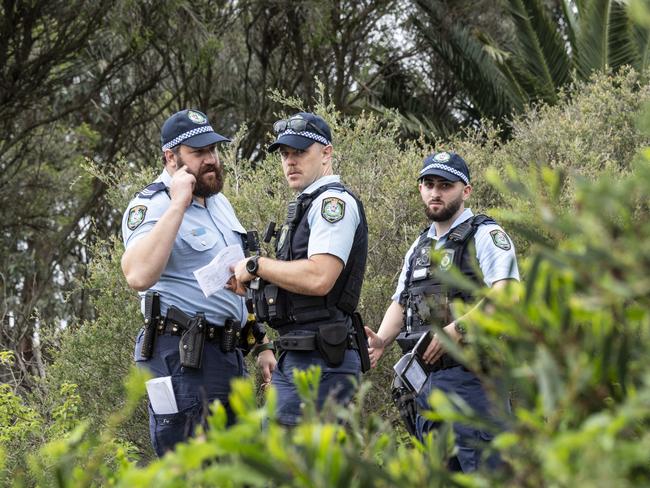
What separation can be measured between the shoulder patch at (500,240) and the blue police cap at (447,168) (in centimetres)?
42

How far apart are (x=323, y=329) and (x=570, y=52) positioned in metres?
11.5

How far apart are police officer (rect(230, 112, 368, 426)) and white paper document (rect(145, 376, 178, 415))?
40 cm

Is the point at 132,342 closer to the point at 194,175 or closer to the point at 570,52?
the point at 194,175

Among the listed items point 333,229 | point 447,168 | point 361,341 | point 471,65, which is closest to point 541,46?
point 471,65

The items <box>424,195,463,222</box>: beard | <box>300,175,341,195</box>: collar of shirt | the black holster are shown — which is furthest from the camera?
<box>424,195,463,222</box>: beard

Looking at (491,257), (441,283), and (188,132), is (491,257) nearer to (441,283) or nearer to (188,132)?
(441,283)

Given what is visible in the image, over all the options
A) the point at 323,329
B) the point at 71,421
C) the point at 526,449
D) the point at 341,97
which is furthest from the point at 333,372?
the point at 341,97

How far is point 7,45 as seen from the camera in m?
11.3

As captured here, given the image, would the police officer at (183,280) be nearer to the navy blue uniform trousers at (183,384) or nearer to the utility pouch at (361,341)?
the navy blue uniform trousers at (183,384)

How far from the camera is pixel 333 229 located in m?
3.84

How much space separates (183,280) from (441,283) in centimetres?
116

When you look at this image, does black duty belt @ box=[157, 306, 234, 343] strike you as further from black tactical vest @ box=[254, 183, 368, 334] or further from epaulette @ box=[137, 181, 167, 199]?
epaulette @ box=[137, 181, 167, 199]

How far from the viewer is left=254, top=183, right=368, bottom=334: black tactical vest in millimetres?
3941

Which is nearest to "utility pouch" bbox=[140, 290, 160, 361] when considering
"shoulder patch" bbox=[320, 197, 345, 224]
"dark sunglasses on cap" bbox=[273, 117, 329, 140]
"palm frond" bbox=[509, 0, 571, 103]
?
"shoulder patch" bbox=[320, 197, 345, 224]
